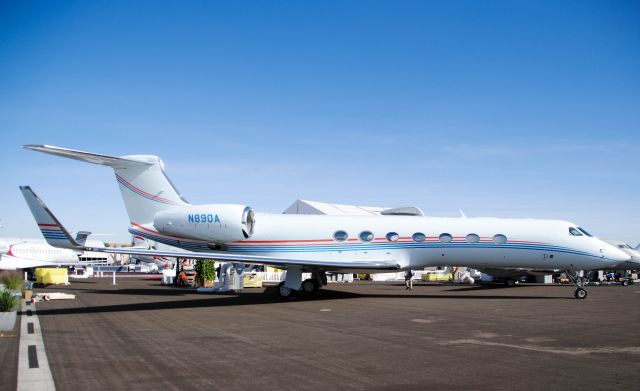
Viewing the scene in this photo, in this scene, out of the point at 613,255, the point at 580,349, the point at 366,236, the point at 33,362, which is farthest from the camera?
the point at 366,236

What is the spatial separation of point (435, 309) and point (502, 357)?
25.8ft

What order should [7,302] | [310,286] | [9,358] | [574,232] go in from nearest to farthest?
[9,358] → [7,302] → [574,232] → [310,286]

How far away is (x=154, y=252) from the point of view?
16141mm

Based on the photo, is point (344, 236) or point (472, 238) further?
point (344, 236)

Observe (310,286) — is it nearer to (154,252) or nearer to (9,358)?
(154,252)

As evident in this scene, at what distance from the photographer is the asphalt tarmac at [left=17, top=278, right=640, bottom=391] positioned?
666cm

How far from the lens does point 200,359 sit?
8.08 meters

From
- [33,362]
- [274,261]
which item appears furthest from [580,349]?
[274,261]

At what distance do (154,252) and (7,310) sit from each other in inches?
199

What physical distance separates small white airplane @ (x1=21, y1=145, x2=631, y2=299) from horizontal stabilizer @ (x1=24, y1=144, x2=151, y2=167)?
5 cm

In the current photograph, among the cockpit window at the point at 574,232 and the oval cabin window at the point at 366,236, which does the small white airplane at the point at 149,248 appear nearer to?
the oval cabin window at the point at 366,236

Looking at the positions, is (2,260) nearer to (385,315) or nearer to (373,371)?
(385,315)

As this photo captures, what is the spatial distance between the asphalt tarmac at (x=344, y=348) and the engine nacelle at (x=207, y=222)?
4318 millimetres

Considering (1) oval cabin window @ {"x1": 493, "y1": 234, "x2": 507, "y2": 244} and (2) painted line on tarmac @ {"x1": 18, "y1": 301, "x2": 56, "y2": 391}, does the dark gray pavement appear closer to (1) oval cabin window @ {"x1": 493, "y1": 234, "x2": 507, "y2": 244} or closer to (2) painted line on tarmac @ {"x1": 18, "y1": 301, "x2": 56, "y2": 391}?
(2) painted line on tarmac @ {"x1": 18, "y1": 301, "x2": 56, "y2": 391}
